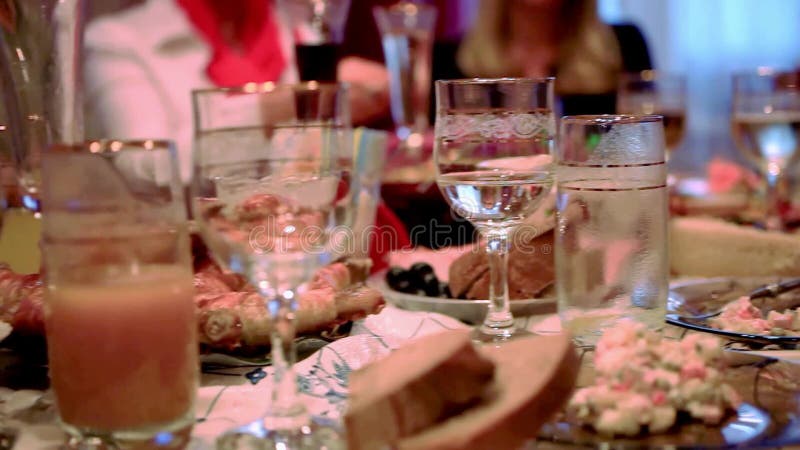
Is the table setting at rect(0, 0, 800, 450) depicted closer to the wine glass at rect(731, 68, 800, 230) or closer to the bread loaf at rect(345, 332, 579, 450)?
the bread loaf at rect(345, 332, 579, 450)

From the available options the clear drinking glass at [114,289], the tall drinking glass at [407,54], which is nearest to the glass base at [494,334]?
the clear drinking glass at [114,289]

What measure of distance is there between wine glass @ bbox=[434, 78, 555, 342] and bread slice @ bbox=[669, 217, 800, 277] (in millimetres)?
368

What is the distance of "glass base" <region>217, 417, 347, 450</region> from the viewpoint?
547 mm

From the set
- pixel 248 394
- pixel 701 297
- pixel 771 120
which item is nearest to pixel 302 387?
pixel 248 394

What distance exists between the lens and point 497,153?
846 mm

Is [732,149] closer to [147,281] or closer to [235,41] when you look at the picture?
[235,41]

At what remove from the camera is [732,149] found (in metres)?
4.65

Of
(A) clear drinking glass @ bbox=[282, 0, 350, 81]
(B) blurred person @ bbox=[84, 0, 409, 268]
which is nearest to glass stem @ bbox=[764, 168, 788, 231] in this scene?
(A) clear drinking glass @ bbox=[282, 0, 350, 81]

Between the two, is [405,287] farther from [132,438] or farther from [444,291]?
[132,438]

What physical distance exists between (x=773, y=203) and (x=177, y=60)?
1711mm

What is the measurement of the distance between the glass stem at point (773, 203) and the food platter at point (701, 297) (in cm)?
24

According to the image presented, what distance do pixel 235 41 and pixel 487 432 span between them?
2.15 m

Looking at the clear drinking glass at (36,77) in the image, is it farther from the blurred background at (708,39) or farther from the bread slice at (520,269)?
the blurred background at (708,39)

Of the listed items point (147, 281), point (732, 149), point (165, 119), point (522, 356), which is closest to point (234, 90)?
point (147, 281)
